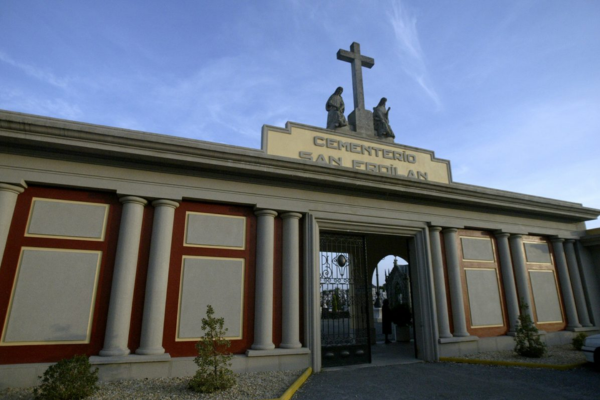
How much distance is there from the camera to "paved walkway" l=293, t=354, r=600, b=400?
696 centimetres

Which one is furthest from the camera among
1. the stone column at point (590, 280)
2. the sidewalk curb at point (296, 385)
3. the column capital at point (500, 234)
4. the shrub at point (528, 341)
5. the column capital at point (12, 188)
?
the stone column at point (590, 280)

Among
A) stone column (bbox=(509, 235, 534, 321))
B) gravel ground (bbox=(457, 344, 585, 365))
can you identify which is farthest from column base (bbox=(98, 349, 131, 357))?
stone column (bbox=(509, 235, 534, 321))

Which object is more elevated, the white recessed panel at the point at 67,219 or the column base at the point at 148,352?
the white recessed panel at the point at 67,219

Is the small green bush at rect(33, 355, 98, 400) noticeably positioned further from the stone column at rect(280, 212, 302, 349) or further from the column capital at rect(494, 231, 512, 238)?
the column capital at rect(494, 231, 512, 238)

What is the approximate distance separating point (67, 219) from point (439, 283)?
10.1 m

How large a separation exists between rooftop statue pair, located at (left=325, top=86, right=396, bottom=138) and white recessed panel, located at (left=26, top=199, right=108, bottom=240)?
719cm

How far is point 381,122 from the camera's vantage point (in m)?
12.5

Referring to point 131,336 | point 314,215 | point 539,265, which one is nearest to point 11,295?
point 131,336

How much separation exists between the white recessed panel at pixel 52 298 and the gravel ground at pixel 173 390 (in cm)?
104

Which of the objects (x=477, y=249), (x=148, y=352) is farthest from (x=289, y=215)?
→ (x=477, y=249)

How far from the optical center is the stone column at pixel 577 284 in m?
13.5

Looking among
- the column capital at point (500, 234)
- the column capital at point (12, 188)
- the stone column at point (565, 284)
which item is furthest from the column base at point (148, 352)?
the stone column at point (565, 284)

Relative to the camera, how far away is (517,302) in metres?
12.4

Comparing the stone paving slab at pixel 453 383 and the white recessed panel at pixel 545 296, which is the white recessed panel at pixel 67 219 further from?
the white recessed panel at pixel 545 296
